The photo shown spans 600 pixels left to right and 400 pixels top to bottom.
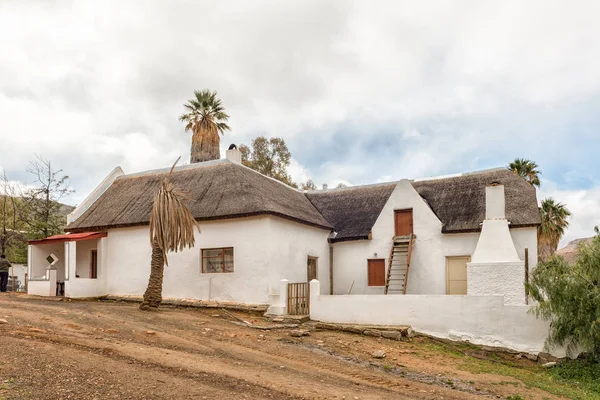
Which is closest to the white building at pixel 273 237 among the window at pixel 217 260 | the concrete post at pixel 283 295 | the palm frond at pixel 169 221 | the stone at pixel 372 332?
the window at pixel 217 260

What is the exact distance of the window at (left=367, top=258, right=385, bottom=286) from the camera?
76.1 ft

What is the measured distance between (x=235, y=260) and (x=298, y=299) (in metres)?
2.84

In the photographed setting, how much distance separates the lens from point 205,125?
116ft

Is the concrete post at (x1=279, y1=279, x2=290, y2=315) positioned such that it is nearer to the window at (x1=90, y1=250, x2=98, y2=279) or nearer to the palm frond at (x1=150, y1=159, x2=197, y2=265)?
the palm frond at (x1=150, y1=159, x2=197, y2=265)

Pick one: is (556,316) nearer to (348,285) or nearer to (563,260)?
(563,260)

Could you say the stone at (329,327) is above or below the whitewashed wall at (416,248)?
below

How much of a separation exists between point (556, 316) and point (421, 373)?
16.4ft

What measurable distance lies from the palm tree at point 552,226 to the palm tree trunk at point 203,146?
20.9m

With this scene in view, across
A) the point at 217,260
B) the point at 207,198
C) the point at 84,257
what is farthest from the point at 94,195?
the point at 217,260

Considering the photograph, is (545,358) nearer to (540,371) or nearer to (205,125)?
(540,371)

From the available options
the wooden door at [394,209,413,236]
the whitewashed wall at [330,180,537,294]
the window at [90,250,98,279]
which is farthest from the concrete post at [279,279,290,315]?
the window at [90,250,98,279]

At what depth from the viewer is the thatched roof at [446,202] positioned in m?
21.4

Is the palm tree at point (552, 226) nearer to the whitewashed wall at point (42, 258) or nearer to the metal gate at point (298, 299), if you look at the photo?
the metal gate at point (298, 299)

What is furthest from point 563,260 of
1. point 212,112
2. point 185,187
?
point 212,112
